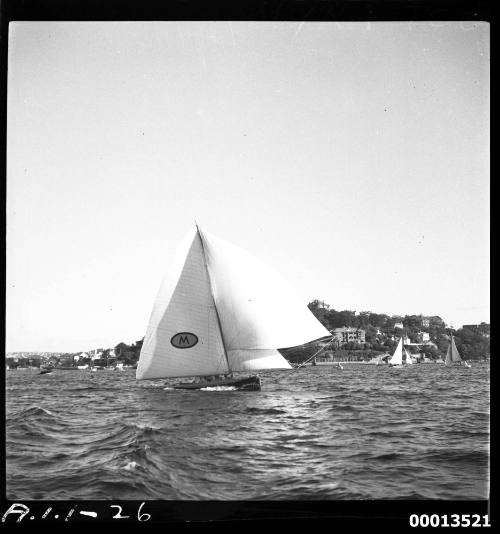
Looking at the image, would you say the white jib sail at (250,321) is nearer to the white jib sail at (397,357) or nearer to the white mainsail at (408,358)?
the white jib sail at (397,357)

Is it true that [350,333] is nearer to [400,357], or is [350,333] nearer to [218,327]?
[400,357]

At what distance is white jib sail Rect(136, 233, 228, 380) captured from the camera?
10289 mm

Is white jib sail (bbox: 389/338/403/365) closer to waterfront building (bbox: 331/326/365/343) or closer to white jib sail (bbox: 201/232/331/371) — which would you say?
waterfront building (bbox: 331/326/365/343)

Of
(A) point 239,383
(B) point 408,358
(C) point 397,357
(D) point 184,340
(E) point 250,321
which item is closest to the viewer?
(B) point 408,358

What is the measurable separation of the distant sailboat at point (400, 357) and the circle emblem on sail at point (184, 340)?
3778mm

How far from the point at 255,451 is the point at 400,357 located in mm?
5935

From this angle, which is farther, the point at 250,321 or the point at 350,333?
the point at 250,321

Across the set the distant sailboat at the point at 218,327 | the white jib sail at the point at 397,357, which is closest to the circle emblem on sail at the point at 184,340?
the distant sailboat at the point at 218,327

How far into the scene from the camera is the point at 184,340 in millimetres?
12602

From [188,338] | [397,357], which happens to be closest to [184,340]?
[188,338]

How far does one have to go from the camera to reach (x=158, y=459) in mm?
5391

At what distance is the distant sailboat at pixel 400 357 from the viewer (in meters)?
9.64
